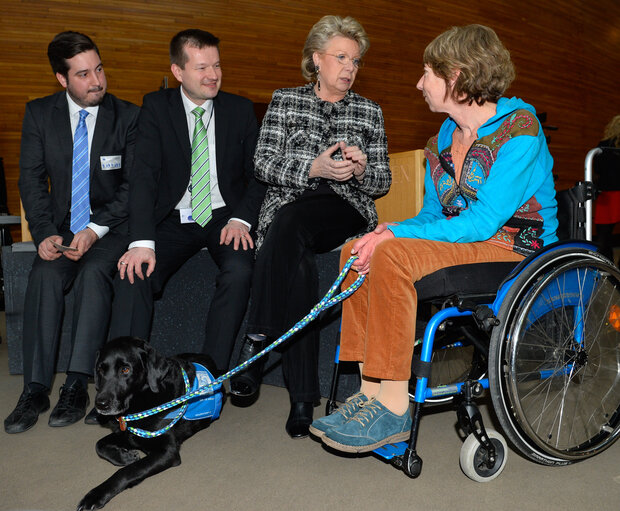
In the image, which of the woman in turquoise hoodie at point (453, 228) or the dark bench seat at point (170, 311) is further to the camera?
the dark bench seat at point (170, 311)

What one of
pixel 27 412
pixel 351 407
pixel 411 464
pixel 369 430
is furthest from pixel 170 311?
pixel 411 464

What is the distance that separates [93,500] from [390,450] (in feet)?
2.39

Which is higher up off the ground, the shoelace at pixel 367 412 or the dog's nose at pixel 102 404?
the shoelace at pixel 367 412

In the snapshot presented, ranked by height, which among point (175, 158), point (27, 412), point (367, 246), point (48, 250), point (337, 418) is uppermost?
point (175, 158)

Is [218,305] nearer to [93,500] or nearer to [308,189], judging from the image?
[308,189]

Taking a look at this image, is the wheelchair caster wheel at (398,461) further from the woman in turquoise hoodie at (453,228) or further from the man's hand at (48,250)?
the man's hand at (48,250)

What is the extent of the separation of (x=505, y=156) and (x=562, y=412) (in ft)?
2.24

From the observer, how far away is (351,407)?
5.01ft

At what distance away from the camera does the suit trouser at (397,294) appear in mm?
1404

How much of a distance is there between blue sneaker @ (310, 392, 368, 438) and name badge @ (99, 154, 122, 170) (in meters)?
1.39

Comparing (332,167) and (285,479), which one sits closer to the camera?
(285,479)

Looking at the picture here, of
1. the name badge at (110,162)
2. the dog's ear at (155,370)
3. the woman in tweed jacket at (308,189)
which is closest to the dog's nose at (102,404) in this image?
the dog's ear at (155,370)

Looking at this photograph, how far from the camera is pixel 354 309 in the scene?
5.32ft

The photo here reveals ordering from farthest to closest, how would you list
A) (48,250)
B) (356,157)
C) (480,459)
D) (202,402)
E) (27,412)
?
(48,250), (27,412), (356,157), (202,402), (480,459)
